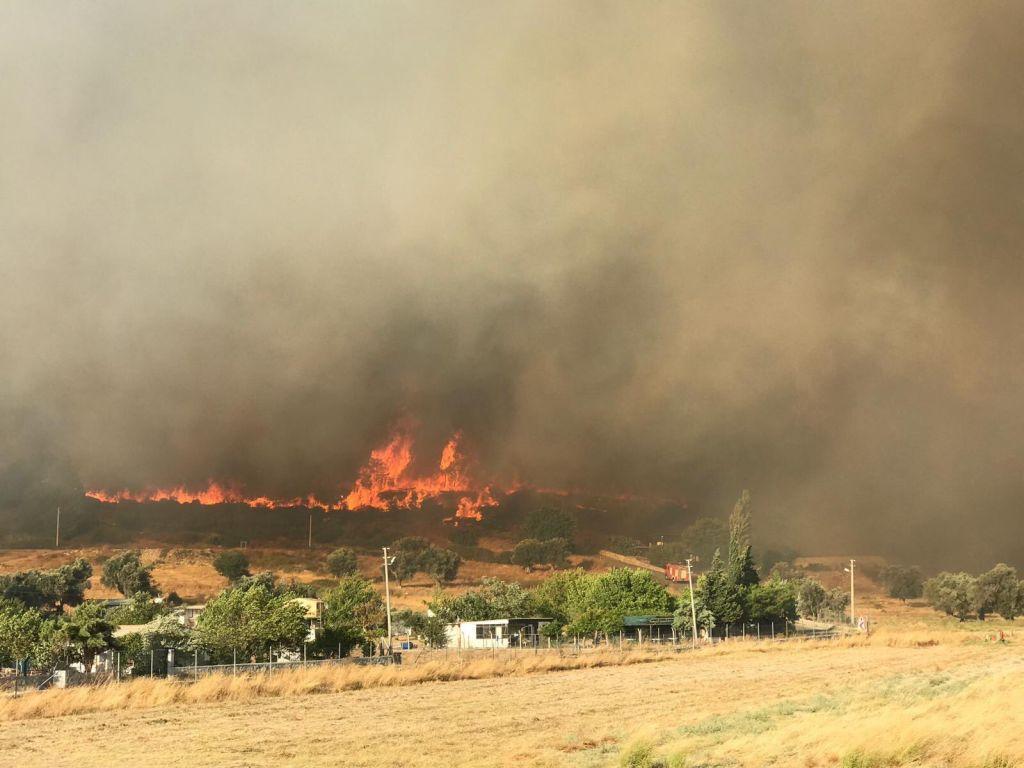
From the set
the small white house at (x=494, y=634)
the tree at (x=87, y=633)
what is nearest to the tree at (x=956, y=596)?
the small white house at (x=494, y=634)

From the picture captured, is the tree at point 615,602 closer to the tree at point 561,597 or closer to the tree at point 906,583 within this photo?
the tree at point 561,597

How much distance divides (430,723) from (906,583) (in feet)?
545

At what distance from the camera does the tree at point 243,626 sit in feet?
178

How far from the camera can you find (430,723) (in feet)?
104

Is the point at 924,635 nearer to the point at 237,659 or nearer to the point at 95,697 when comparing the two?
the point at 237,659

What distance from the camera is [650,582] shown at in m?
103

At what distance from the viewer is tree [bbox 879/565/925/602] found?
176375 millimetres

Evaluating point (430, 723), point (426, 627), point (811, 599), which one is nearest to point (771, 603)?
point (426, 627)

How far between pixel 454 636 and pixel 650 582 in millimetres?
22812

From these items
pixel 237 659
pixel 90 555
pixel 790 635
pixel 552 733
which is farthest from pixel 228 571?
pixel 552 733

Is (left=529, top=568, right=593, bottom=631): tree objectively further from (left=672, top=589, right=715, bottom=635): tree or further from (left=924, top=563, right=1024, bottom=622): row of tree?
(left=924, top=563, right=1024, bottom=622): row of tree

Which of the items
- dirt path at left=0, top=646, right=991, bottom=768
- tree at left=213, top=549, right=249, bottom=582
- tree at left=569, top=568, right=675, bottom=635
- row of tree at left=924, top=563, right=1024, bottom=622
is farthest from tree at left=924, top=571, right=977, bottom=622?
tree at left=213, top=549, right=249, bottom=582

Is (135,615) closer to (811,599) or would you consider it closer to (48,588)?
(48,588)

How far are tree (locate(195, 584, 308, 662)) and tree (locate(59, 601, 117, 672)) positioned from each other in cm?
493
